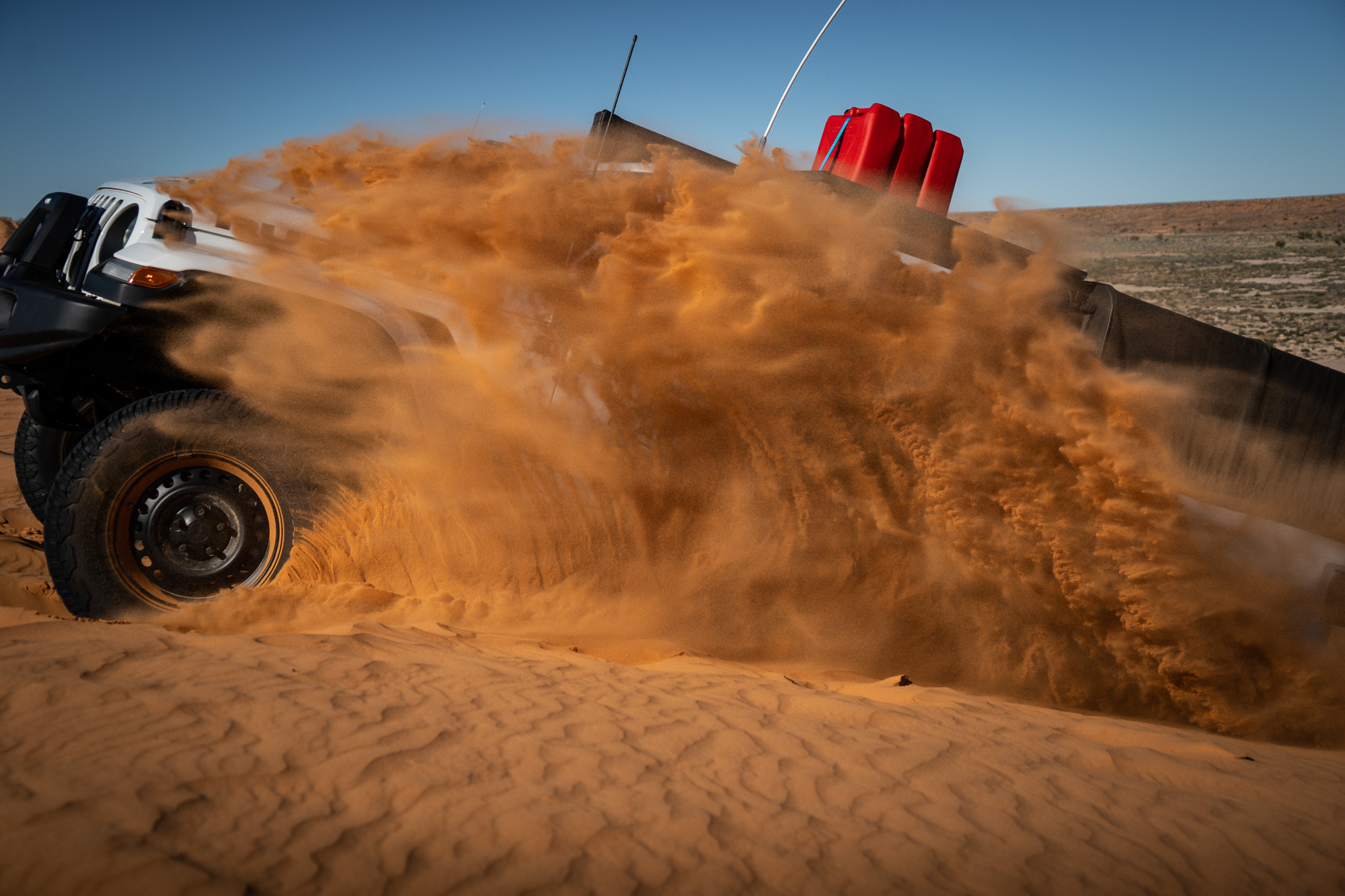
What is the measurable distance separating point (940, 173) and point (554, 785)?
4.14m

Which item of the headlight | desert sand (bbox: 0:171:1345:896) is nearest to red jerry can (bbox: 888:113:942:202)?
desert sand (bbox: 0:171:1345:896)

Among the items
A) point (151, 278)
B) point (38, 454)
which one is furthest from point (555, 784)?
point (38, 454)

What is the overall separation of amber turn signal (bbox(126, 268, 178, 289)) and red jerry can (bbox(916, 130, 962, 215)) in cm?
412

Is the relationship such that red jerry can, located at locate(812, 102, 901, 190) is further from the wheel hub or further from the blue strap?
the wheel hub

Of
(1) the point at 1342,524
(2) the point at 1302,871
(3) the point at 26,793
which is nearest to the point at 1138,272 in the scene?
(1) the point at 1342,524

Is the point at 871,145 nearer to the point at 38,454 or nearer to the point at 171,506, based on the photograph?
the point at 171,506

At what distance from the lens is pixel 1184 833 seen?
2373 millimetres

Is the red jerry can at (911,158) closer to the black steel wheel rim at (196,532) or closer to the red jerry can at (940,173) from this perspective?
the red jerry can at (940,173)

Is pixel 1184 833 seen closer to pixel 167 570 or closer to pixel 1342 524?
pixel 1342 524

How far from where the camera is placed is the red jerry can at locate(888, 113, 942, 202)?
438cm

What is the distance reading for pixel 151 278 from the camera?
3.25m

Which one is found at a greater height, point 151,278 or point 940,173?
point 940,173

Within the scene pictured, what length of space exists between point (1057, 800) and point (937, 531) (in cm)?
169

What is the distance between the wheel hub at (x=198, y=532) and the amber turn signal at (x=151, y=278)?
870 millimetres
